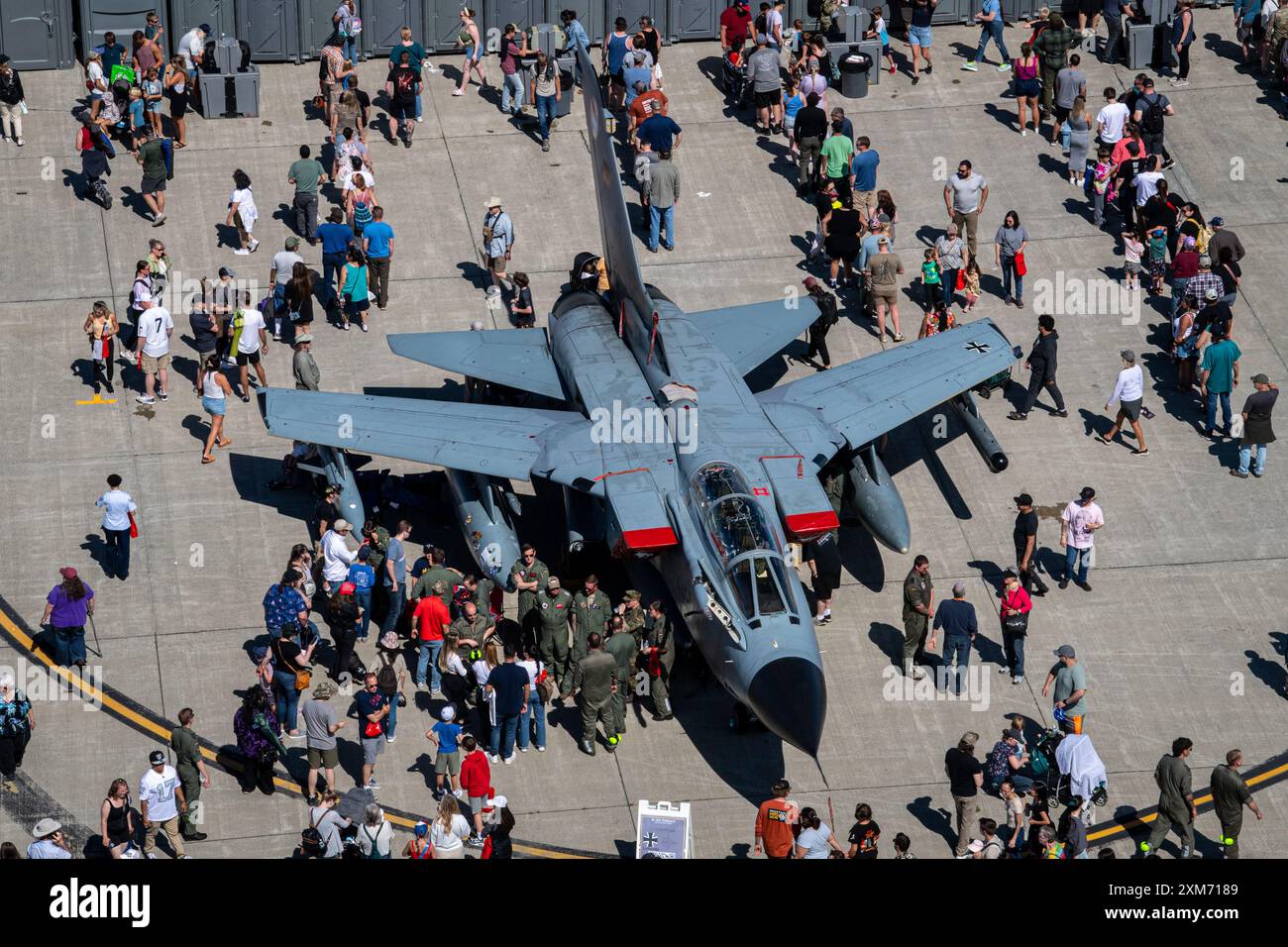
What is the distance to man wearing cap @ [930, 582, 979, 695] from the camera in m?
26.5

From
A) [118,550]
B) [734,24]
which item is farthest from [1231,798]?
[734,24]

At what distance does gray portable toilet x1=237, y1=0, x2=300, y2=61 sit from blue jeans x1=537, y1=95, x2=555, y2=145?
220 inches

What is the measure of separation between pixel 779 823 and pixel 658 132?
16.5 meters

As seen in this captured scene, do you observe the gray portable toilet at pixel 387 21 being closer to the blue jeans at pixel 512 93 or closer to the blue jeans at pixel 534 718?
the blue jeans at pixel 512 93

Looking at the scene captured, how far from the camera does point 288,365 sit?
A: 32.7m

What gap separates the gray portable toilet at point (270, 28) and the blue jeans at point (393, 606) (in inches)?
666

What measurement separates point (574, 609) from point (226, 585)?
17.6 ft

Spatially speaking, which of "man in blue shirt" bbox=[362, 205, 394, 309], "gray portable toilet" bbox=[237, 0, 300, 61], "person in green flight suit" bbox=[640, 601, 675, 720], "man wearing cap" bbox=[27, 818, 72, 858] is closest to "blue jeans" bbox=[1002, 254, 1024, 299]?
"man in blue shirt" bbox=[362, 205, 394, 309]

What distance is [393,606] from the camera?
27.1 meters

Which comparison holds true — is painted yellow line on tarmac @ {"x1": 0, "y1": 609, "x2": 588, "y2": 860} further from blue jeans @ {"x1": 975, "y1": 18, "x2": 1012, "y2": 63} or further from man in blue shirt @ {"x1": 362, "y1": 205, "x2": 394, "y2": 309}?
blue jeans @ {"x1": 975, "y1": 18, "x2": 1012, "y2": 63}

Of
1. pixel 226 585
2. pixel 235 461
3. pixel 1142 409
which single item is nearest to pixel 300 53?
pixel 235 461

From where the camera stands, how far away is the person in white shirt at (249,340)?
31.0 m

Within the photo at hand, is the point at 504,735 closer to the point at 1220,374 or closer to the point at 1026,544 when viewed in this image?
the point at 1026,544

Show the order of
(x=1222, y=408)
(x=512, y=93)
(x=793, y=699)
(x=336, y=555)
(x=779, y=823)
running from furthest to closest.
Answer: (x=512, y=93), (x=1222, y=408), (x=336, y=555), (x=793, y=699), (x=779, y=823)
